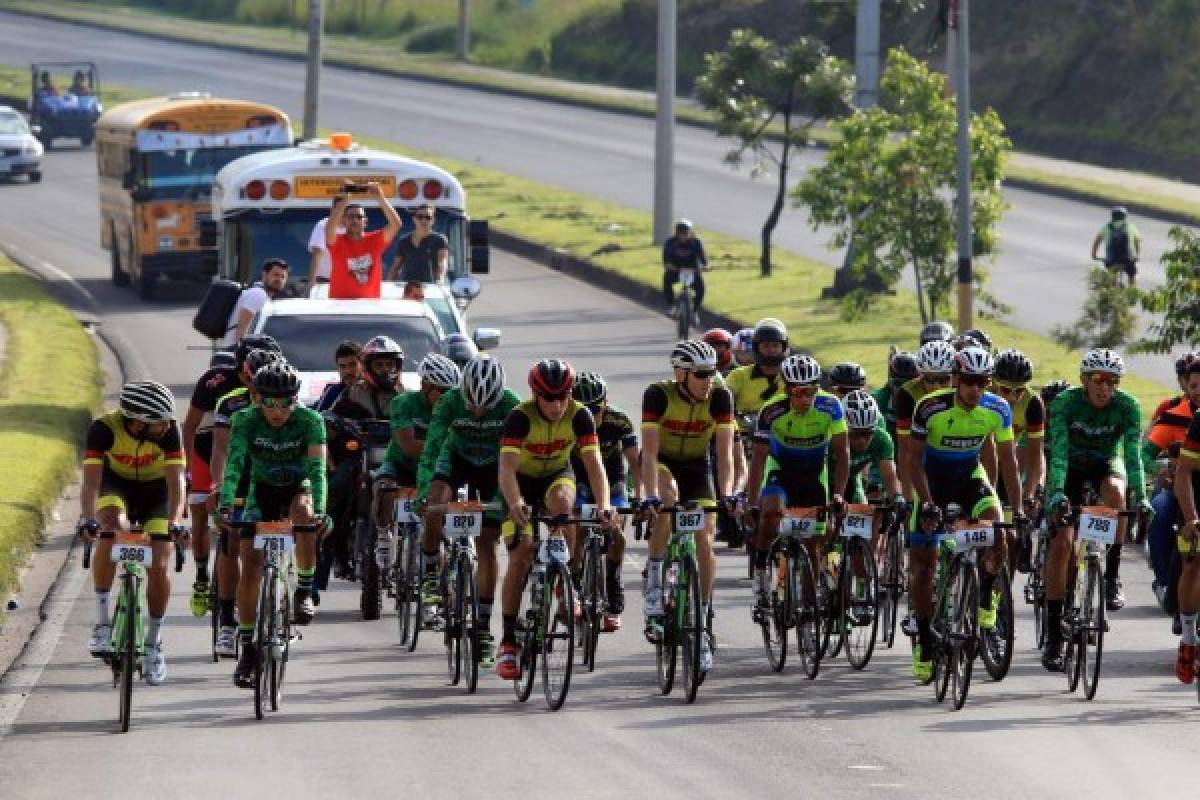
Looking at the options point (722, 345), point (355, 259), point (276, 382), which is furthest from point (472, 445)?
point (355, 259)

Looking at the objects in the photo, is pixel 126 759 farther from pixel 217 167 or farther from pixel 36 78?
pixel 36 78

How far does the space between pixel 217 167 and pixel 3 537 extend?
19959 mm

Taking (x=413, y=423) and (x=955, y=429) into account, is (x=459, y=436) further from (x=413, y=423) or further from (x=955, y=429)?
(x=955, y=429)

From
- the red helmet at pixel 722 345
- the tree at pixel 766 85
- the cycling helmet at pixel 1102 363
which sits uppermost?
the tree at pixel 766 85

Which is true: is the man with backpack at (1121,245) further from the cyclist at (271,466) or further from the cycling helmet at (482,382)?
the cyclist at (271,466)

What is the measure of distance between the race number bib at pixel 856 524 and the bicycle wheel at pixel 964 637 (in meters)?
1.24

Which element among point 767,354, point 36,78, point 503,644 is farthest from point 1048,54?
point 503,644

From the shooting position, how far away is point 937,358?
16.5 metres

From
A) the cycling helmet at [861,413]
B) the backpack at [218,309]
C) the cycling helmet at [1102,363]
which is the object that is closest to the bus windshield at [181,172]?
the backpack at [218,309]

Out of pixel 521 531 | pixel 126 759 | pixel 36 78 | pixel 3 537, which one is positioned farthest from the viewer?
pixel 36 78

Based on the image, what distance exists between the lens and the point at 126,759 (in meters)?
13.4

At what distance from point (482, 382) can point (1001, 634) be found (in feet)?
10.6

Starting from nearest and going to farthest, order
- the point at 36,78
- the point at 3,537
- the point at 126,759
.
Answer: the point at 126,759 → the point at 3,537 → the point at 36,78

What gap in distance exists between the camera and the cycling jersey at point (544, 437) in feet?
49.7
